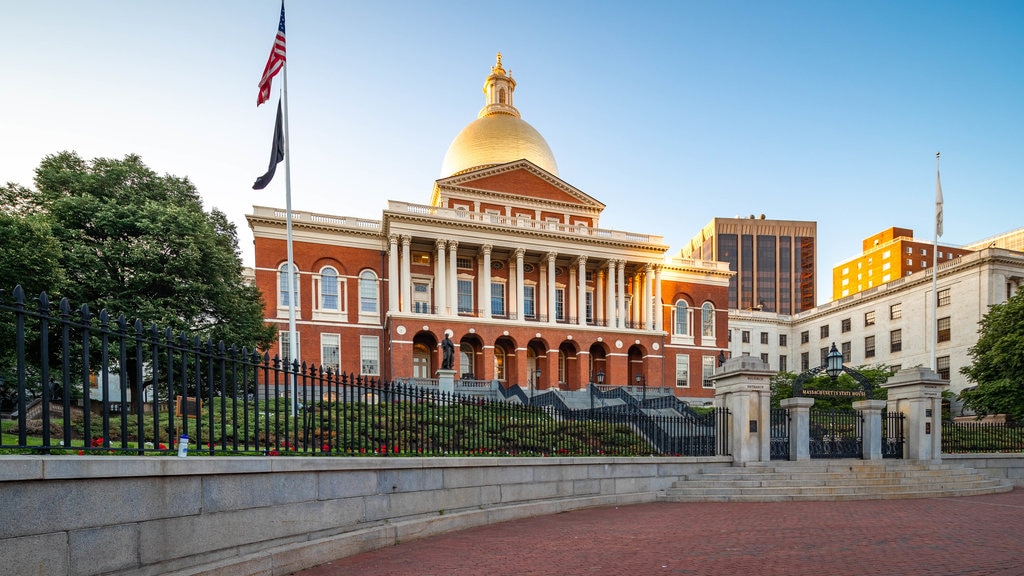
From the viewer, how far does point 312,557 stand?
7945 mm

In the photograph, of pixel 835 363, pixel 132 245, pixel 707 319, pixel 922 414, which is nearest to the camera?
pixel 835 363

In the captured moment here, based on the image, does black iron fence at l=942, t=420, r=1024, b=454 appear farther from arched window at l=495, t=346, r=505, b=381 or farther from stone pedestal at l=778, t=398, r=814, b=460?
arched window at l=495, t=346, r=505, b=381

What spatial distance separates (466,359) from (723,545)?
41.1m

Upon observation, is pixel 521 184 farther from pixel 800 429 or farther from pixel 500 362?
pixel 800 429

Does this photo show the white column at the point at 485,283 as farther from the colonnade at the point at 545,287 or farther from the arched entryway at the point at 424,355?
the arched entryway at the point at 424,355

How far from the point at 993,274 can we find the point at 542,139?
4122 centimetres

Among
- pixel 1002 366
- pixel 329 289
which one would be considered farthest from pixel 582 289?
pixel 1002 366

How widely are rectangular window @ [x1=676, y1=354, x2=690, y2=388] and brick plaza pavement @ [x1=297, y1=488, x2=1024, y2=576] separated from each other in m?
43.5

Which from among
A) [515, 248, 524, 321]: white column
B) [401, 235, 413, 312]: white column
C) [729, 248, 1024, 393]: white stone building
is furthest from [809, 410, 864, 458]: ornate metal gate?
[401, 235, 413, 312]: white column

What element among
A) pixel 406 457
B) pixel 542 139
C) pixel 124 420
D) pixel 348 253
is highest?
pixel 542 139

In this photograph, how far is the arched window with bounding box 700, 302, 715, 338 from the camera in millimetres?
59044

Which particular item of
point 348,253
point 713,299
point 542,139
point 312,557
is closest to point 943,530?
point 312,557

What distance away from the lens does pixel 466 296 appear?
169 feet

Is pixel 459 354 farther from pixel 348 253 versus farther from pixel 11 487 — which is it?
pixel 11 487
